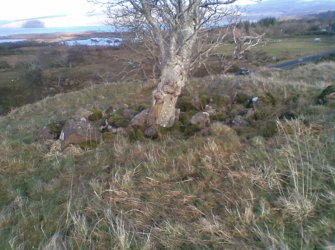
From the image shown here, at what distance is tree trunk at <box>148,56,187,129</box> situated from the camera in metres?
6.72

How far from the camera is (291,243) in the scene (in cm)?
286

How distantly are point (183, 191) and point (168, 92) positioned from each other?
10.4 ft

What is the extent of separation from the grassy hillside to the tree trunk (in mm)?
674

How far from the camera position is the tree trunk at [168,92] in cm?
672

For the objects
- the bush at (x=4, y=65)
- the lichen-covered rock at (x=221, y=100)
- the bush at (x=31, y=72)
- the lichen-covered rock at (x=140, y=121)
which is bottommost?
the bush at (x=4, y=65)

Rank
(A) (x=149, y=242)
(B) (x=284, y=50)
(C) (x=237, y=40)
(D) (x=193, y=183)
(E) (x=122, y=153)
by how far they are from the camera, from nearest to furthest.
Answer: (A) (x=149, y=242) < (D) (x=193, y=183) < (E) (x=122, y=153) < (C) (x=237, y=40) < (B) (x=284, y=50)

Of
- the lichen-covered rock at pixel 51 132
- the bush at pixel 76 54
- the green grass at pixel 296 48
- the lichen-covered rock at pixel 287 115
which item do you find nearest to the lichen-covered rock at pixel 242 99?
the lichen-covered rock at pixel 287 115

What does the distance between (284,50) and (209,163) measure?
105 feet

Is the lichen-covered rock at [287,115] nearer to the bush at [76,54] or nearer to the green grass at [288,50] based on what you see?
the green grass at [288,50]

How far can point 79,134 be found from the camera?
21.0 ft

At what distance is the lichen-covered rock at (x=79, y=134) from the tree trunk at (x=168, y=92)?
997mm

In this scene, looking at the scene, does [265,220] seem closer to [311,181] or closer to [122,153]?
[311,181]

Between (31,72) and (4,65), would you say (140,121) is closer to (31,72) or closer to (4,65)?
(31,72)

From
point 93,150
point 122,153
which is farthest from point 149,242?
point 93,150
